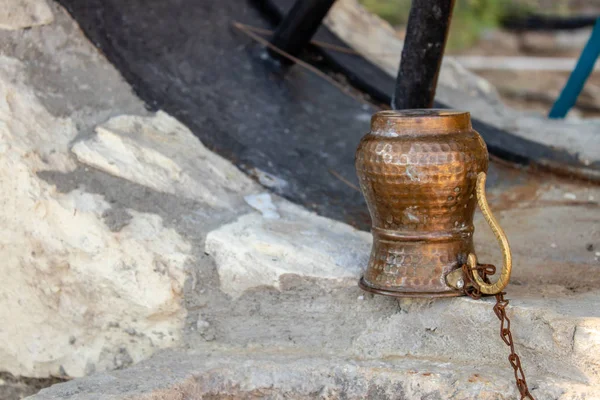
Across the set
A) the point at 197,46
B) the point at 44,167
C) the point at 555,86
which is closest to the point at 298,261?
the point at 44,167

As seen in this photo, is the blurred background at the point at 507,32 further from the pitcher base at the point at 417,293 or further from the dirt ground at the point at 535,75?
the pitcher base at the point at 417,293

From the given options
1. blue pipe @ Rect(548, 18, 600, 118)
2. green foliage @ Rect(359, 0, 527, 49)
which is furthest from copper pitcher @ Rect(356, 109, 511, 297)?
green foliage @ Rect(359, 0, 527, 49)

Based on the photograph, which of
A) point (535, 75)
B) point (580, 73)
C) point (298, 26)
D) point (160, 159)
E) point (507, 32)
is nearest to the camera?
point (160, 159)

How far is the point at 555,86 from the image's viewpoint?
6090 millimetres

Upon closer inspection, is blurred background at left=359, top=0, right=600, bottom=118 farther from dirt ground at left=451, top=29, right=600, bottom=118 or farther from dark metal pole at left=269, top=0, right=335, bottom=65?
dark metal pole at left=269, top=0, right=335, bottom=65

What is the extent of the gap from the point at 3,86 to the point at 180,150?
1.37 ft

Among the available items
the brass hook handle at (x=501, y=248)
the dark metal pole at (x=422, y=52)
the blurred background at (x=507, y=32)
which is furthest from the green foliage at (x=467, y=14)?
the brass hook handle at (x=501, y=248)

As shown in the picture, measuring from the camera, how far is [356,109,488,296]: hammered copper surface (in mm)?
1415

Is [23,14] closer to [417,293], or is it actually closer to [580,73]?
[417,293]

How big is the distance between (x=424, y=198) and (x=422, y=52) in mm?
612

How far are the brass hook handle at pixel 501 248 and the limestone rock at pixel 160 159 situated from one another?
2.05 ft

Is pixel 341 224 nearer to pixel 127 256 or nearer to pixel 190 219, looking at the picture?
pixel 190 219

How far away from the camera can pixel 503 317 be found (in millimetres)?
1363

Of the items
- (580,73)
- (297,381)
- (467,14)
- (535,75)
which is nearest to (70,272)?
(297,381)
